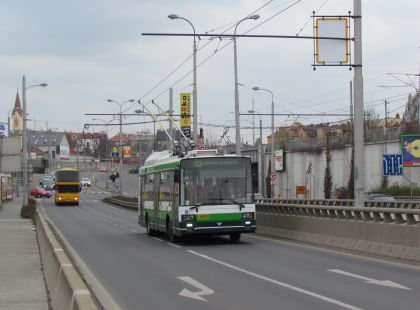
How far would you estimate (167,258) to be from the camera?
61.4ft

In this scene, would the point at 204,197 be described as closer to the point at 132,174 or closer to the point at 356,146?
the point at 356,146

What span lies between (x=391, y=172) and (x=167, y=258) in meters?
26.5

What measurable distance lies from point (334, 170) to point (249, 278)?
185 ft

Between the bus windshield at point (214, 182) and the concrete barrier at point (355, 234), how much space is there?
224 cm

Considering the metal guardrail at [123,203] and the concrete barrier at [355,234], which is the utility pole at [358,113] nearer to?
the concrete barrier at [355,234]

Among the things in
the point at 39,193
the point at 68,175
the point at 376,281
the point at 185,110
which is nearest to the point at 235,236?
the point at 376,281

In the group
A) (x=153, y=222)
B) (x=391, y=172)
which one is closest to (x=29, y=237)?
(x=153, y=222)

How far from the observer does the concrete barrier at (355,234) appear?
1650 cm

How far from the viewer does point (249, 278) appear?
45.8 ft

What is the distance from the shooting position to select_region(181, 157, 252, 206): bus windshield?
22391mm

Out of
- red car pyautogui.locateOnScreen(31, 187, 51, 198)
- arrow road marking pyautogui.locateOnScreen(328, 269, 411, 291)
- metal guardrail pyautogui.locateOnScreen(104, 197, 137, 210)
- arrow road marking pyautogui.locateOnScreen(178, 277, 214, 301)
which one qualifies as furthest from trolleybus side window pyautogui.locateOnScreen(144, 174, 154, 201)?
red car pyautogui.locateOnScreen(31, 187, 51, 198)

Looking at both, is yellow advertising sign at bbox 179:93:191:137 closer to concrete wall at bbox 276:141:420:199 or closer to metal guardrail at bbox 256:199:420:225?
metal guardrail at bbox 256:199:420:225

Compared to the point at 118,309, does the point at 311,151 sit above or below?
above

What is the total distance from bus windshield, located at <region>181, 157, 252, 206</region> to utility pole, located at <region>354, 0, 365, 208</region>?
139 inches
